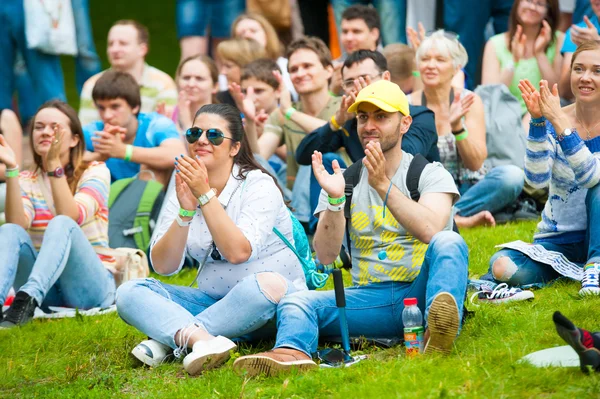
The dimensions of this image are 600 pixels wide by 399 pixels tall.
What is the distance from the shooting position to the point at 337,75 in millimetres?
8961

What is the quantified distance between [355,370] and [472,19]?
602 centimetres

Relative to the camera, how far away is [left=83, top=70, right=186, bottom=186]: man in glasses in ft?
27.9

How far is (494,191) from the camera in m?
8.28

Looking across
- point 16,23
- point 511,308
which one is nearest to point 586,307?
point 511,308

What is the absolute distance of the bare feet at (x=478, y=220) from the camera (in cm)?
824

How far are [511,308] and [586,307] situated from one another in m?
0.48

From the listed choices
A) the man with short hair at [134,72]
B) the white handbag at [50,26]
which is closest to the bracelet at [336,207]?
the man with short hair at [134,72]

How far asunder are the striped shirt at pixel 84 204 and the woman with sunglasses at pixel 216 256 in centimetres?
167

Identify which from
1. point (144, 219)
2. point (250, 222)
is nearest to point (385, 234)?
point (250, 222)

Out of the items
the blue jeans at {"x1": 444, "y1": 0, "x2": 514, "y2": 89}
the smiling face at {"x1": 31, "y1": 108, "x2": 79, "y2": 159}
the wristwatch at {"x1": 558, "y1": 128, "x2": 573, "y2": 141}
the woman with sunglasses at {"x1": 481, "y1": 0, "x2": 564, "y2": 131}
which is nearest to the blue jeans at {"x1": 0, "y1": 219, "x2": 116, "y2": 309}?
the smiling face at {"x1": 31, "y1": 108, "x2": 79, "y2": 159}

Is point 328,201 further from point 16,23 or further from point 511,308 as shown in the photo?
point 16,23

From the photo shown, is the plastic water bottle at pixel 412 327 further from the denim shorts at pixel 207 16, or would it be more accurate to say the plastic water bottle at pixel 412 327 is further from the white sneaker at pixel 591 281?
the denim shorts at pixel 207 16

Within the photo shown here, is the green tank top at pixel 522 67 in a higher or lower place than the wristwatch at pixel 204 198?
higher

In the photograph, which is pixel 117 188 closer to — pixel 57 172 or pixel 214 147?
pixel 57 172
